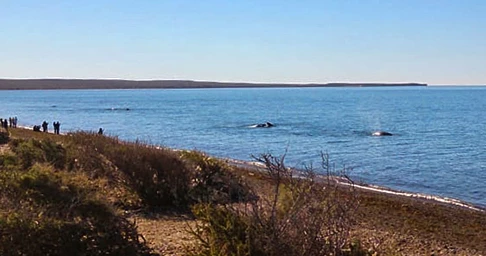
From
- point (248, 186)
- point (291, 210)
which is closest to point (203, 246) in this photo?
point (291, 210)

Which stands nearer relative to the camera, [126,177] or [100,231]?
[100,231]

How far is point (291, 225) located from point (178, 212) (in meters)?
6.30

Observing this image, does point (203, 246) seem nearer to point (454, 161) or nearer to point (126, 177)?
point (126, 177)

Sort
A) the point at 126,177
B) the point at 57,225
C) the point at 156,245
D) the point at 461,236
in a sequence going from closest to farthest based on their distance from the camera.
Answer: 1. the point at 57,225
2. the point at 156,245
3. the point at 126,177
4. the point at 461,236

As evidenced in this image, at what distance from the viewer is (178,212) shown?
12.3 meters

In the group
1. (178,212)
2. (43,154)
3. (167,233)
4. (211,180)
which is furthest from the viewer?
(43,154)

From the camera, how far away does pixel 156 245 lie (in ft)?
29.8

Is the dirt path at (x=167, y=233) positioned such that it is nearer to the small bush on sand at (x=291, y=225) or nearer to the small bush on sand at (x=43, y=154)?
the small bush on sand at (x=291, y=225)

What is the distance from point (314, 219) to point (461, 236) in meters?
9.13

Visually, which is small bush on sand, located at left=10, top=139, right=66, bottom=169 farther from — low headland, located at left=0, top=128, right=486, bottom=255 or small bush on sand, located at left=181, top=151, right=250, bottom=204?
small bush on sand, located at left=181, top=151, right=250, bottom=204

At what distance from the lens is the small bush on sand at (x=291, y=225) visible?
6.23m

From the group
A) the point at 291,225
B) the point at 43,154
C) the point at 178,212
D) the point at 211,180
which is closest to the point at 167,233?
the point at 178,212

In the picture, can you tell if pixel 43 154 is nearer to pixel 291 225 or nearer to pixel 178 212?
pixel 178 212

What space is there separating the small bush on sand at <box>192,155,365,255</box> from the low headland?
0.01 metres
